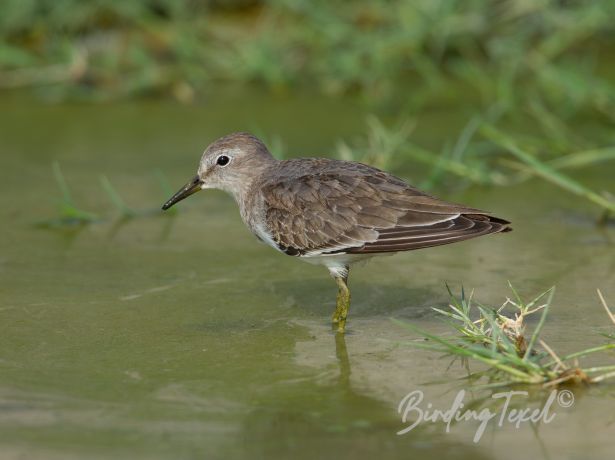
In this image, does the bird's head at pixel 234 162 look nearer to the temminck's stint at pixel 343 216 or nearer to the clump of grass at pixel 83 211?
the temminck's stint at pixel 343 216

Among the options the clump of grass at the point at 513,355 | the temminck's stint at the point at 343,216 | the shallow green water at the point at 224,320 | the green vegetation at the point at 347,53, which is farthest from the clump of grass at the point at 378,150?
the clump of grass at the point at 513,355

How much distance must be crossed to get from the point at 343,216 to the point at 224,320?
0.86 metres

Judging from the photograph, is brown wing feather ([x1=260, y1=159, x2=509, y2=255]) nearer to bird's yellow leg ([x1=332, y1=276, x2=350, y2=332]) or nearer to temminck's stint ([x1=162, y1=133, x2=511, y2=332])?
temminck's stint ([x1=162, y1=133, x2=511, y2=332])

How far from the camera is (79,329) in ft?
19.6

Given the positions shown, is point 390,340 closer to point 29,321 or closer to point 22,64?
point 29,321

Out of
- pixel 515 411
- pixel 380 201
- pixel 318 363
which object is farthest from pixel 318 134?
pixel 515 411

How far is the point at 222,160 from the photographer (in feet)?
23.2

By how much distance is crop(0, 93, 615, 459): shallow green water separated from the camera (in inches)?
181

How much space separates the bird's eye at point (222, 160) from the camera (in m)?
7.04

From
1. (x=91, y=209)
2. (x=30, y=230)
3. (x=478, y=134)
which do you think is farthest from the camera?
(x=478, y=134)

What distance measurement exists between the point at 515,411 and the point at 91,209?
4369 mm

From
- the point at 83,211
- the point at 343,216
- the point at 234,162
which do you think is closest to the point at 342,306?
the point at 343,216

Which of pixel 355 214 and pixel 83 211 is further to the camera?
pixel 83 211

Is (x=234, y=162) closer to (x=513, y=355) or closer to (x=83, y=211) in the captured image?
(x=83, y=211)
